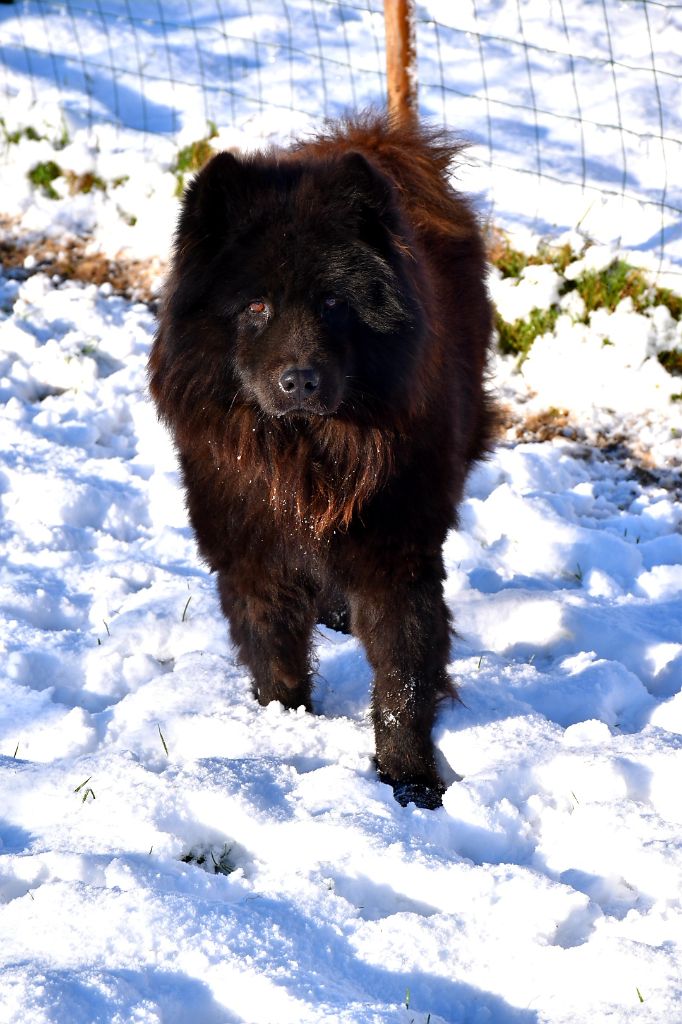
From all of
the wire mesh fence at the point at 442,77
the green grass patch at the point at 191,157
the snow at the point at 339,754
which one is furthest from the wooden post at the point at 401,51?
the snow at the point at 339,754

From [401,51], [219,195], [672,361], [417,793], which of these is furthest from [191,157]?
[417,793]

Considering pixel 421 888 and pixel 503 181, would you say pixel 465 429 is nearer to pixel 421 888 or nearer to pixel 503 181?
pixel 421 888

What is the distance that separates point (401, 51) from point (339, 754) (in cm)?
449

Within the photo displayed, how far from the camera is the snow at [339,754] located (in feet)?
7.84

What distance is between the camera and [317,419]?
307 centimetres

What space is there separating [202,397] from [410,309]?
0.59 metres

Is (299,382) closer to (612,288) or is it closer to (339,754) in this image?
(339,754)

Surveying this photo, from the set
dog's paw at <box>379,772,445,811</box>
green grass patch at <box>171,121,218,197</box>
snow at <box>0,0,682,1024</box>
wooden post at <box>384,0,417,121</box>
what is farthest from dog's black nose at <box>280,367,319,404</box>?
green grass patch at <box>171,121,218,197</box>

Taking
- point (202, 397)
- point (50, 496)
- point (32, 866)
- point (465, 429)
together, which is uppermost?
point (202, 397)

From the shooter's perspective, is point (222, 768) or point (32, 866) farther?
point (222, 768)

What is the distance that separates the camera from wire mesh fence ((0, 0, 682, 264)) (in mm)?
7234

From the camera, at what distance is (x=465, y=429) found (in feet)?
12.7

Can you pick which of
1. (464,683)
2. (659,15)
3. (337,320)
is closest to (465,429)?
(464,683)

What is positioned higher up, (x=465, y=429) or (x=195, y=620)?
(x=465, y=429)
